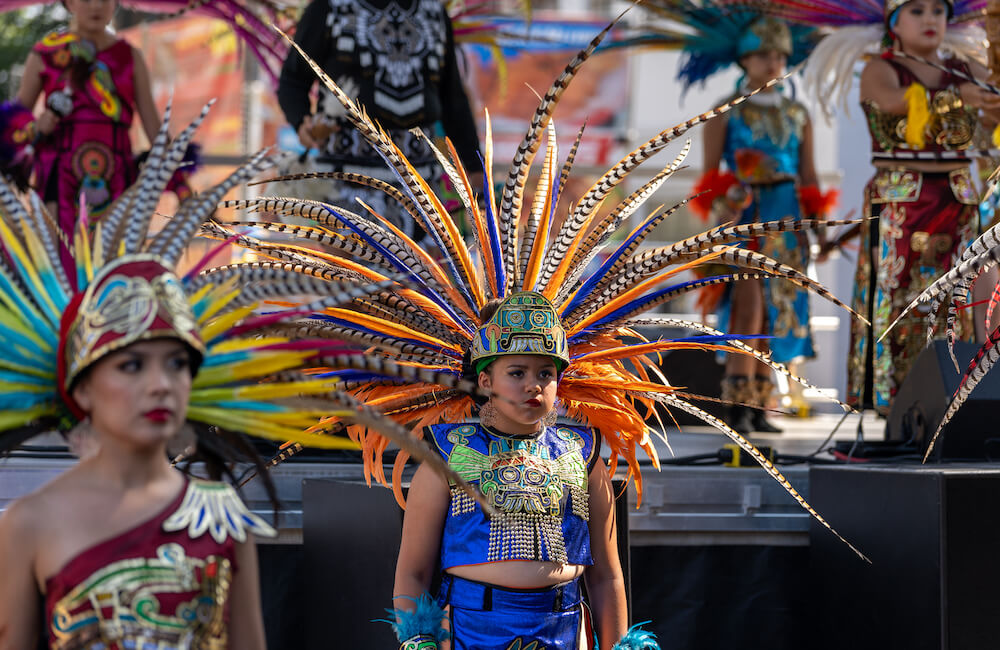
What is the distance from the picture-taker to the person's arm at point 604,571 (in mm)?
3117

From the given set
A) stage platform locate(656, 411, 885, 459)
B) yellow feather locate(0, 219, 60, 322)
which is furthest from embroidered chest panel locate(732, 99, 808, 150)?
yellow feather locate(0, 219, 60, 322)

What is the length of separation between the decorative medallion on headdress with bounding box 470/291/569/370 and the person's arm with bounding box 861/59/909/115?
3039 mm

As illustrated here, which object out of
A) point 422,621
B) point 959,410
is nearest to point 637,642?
point 422,621

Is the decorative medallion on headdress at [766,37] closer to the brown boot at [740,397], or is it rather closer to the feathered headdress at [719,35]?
the feathered headdress at [719,35]

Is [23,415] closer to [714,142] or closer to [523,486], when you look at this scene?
[523,486]

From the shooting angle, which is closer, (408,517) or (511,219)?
(408,517)

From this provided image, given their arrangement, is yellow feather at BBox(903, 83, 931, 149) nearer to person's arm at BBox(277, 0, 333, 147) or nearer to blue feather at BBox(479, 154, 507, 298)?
person's arm at BBox(277, 0, 333, 147)

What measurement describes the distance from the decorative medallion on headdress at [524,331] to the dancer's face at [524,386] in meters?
0.03

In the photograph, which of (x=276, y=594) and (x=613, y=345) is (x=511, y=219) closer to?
(x=613, y=345)

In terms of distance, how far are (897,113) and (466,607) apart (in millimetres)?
3469

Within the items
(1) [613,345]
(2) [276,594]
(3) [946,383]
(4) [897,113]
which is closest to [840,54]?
(4) [897,113]

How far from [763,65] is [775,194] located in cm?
65

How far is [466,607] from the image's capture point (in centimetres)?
302

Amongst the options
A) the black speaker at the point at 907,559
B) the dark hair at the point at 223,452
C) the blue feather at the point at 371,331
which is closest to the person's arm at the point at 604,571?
the blue feather at the point at 371,331
